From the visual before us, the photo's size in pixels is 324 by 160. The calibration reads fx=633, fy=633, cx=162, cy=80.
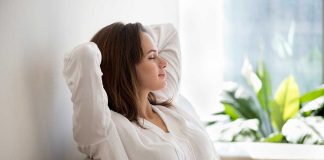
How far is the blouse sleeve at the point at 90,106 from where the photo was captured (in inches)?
61.3

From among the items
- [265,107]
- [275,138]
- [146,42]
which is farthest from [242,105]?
[146,42]

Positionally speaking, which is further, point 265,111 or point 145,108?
point 265,111

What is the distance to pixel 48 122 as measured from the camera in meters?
→ 1.75

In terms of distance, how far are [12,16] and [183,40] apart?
2586 millimetres

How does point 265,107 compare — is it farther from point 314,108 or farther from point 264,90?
point 314,108

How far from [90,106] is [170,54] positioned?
2.32 ft

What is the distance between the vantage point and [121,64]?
1.82m

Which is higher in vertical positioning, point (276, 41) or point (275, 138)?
point (276, 41)

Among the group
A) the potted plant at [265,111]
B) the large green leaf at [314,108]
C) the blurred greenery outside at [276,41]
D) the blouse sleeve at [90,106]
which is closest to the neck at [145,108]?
the blouse sleeve at [90,106]

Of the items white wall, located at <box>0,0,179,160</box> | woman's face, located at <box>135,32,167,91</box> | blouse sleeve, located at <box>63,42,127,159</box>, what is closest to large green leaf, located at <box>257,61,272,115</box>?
white wall, located at <box>0,0,179,160</box>

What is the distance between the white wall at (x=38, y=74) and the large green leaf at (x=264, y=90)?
78.0 inches

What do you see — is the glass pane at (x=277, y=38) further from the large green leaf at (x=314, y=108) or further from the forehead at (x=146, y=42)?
the forehead at (x=146, y=42)

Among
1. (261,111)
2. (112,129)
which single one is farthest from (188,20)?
(112,129)

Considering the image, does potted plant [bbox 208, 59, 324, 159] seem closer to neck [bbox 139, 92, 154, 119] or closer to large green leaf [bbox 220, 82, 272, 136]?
large green leaf [bbox 220, 82, 272, 136]
